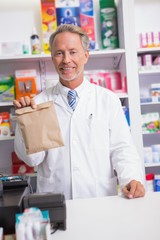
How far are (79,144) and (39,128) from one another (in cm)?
45

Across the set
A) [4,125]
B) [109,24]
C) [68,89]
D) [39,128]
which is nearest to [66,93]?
[68,89]

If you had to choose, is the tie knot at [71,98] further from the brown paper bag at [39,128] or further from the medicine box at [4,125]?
the medicine box at [4,125]

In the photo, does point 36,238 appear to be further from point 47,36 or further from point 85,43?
point 47,36

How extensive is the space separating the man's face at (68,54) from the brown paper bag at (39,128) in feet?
1.47

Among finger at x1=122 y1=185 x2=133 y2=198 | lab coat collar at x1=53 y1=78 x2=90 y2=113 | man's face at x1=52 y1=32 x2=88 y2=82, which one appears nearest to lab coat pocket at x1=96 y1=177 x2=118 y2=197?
finger at x1=122 y1=185 x2=133 y2=198

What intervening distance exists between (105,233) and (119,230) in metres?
0.05

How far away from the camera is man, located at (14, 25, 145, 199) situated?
1.60 m

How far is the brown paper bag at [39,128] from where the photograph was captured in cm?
123

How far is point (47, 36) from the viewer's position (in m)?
2.55

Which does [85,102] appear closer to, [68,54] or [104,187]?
[68,54]

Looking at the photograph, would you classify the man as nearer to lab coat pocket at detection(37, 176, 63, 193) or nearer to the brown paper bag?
lab coat pocket at detection(37, 176, 63, 193)

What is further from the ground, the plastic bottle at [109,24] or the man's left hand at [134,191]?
the plastic bottle at [109,24]

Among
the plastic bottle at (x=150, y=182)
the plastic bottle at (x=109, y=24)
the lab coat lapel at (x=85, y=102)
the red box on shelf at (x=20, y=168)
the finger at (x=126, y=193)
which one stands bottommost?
the plastic bottle at (x=150, y=182)

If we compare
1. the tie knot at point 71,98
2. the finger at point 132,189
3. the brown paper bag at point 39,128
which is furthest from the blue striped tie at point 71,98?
the finger at point 132,189
